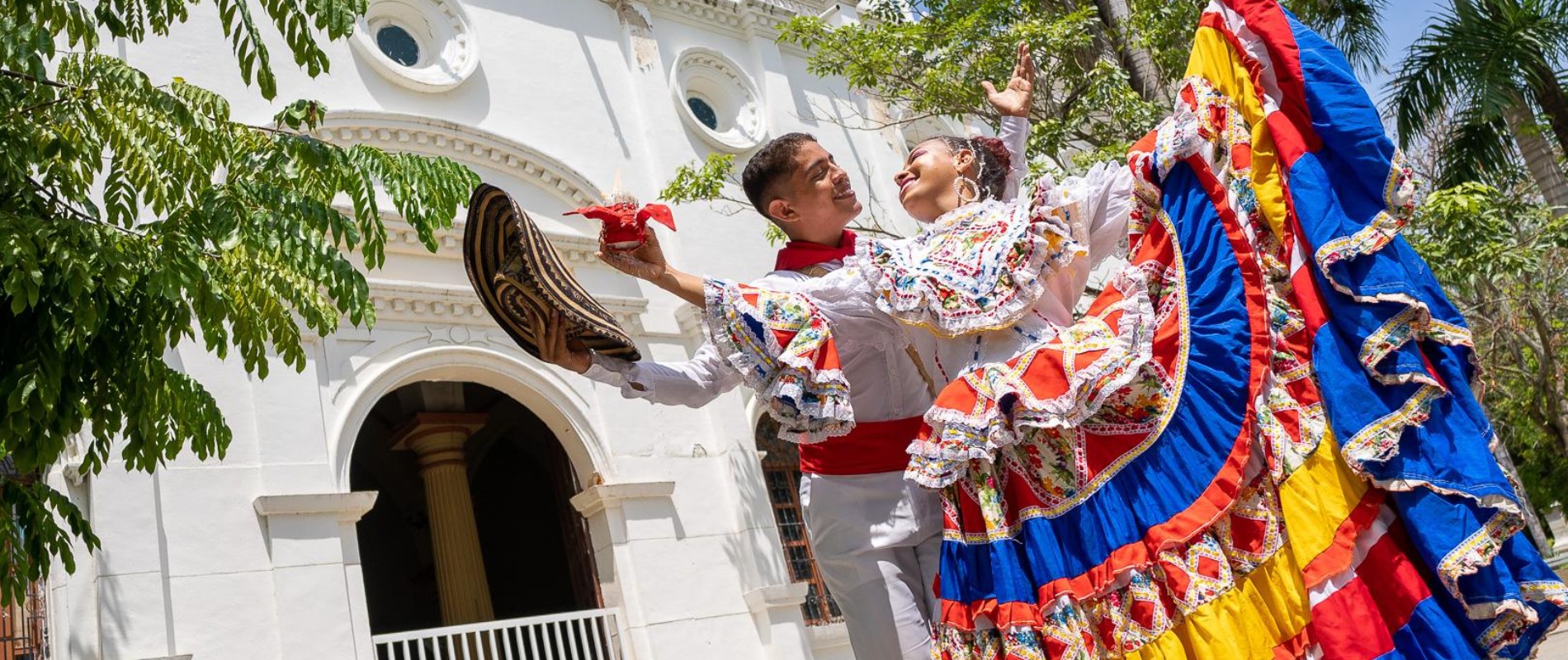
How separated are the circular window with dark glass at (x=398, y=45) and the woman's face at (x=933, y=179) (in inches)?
302

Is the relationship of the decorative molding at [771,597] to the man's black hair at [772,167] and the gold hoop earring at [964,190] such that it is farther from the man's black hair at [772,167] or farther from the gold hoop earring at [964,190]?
the gold hoop earring at [964,190]

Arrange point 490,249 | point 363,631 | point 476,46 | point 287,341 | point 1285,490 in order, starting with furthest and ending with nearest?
point 476,46 < point 363,631 < point 287,341 < point 490,249 < point 1285,490

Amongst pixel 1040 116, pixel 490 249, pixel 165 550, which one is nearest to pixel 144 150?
pixel 490 249

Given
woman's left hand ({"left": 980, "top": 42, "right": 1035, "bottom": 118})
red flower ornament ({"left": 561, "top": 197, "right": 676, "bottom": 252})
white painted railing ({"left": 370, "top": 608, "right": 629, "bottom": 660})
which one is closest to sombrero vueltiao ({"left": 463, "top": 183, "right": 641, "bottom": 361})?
red flower ornament ({"left": 561, "top": 197, "right": 676, "bottom": 252})

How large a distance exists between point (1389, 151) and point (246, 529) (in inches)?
272

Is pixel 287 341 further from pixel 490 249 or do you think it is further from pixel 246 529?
pixel 246 529

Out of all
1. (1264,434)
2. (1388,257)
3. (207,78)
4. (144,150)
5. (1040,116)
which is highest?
(207,78)

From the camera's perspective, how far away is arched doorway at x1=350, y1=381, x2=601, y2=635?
11.6m

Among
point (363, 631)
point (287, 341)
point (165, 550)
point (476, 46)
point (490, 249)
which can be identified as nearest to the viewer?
point (490, 249)

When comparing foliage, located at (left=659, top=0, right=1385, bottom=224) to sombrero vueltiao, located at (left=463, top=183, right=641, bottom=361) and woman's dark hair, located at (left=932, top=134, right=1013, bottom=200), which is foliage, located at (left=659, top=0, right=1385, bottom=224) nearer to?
woman's dark hair, located at (left=932, top=134, right=1013, bottom=200)

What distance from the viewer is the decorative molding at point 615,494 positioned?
9.28 m

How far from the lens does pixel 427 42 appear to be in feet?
34.1

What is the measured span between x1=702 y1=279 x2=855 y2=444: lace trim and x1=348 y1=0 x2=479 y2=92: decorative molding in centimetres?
737

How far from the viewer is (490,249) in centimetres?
302
